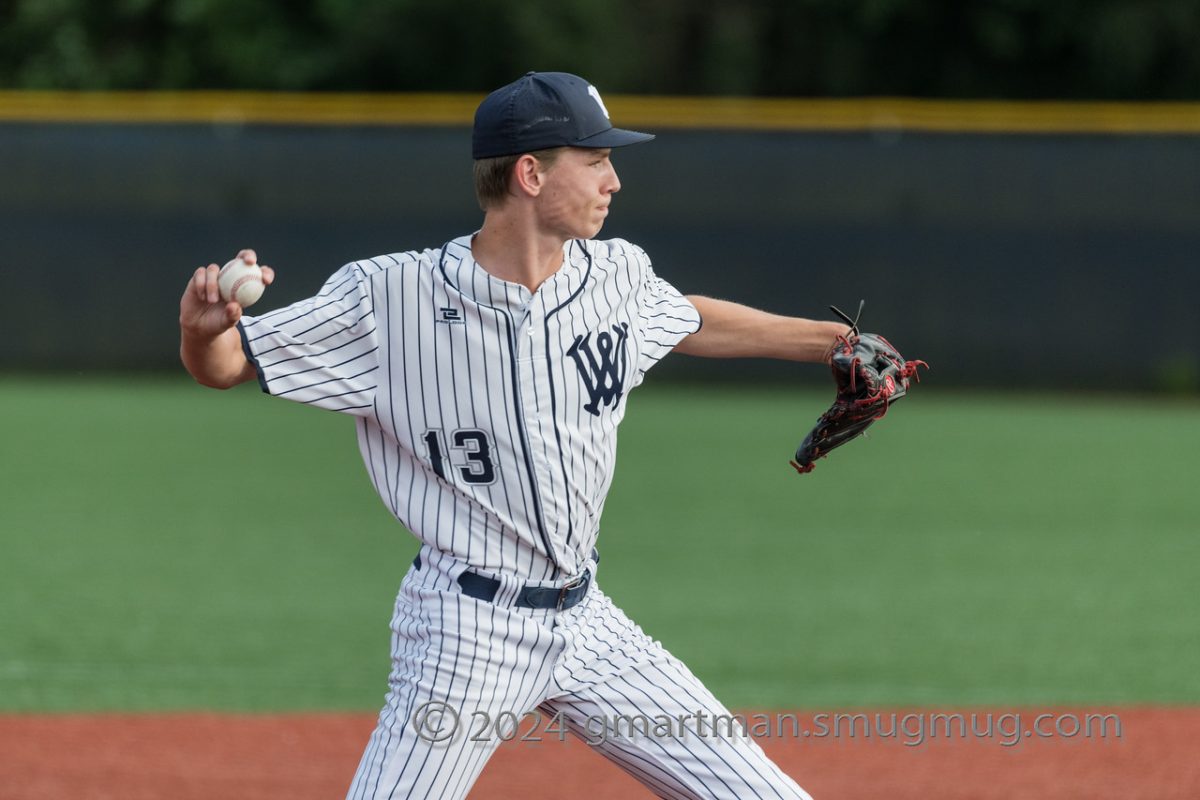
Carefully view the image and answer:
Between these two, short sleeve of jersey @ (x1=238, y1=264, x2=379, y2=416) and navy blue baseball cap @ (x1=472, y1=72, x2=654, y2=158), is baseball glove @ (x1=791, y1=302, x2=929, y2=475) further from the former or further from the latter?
short sleeve of jersey @ (x1=238, y1=264, x2=379, y2=416)

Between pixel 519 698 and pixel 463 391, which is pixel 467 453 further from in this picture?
pixel 519 698

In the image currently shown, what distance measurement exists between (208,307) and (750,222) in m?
13.0

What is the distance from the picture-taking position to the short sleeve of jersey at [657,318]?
305 cm

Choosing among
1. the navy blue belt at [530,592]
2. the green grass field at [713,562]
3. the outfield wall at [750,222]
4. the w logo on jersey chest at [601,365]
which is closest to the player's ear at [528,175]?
the w logo on jersey chest at [601,365]

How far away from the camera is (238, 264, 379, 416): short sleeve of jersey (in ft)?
9.25

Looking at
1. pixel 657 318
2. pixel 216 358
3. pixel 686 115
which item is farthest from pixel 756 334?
pixel 686 115

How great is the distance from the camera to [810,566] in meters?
8.04

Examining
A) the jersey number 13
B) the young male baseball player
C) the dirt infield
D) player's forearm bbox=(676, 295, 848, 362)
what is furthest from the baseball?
the dirt infield

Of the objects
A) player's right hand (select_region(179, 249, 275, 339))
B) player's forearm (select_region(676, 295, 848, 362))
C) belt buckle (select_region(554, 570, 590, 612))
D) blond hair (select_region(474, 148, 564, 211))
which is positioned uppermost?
blond hair (select_region(474, 148, 564, 211))

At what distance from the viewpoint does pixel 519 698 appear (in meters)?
2.79

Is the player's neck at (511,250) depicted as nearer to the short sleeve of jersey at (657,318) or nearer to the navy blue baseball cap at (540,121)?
the navy blue baseball cap at (540,121)

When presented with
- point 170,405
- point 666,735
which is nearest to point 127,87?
point 170,405

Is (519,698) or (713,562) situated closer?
(519,698)

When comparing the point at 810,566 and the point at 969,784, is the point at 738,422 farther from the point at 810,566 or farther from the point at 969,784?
the point at 969,784
